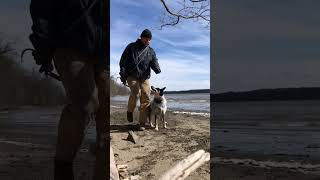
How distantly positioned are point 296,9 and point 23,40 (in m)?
1.48

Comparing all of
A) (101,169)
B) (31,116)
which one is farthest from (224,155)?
(31,116)

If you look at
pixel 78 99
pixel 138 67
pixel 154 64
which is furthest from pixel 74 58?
pixel 138 67

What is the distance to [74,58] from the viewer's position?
219 centimetres

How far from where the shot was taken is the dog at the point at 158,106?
3.54 metres

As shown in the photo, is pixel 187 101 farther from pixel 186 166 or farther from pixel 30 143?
pixel 30 143

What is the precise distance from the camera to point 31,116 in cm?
235

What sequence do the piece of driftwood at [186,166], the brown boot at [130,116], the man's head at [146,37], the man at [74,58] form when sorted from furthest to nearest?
1. the brown boot at [130,116]
2. the piece of driftwood at [186,166]
3. the man's head at [146,37]
4. the man at [74,58]

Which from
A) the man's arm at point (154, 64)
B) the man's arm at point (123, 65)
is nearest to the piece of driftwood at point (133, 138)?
the man's arm at point (123, 65)

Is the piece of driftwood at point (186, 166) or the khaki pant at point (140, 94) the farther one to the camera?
the khaki pant at point (140, 94)

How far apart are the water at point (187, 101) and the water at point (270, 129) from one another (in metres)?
0.40

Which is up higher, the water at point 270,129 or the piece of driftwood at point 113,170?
the water at point 270,129

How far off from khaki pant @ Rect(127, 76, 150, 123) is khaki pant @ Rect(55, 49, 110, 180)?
3.78 feet

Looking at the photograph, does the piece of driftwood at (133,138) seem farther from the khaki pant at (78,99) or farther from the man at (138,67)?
the khaki pant at (78,99)

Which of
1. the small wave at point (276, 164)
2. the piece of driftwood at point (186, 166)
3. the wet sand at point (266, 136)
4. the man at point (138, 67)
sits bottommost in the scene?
the piece of driftwood at point (186, 166)
